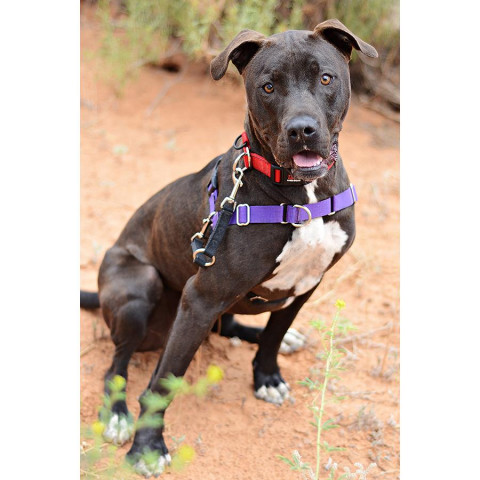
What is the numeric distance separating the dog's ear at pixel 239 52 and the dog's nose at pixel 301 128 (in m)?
0.44

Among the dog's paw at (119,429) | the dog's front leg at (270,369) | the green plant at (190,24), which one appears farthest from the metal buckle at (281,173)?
the green plant at (190,24)

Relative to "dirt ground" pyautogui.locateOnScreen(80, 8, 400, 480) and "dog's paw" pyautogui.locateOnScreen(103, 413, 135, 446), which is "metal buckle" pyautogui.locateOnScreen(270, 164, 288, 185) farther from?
"dog's paw" pyautogui.locateOnScreen(103, 413, 135, 446)

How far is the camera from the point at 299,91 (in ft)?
8.02

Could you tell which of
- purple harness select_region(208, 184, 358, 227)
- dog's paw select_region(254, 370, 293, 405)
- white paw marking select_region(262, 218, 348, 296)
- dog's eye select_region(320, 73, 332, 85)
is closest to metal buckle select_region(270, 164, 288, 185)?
purple harness select_region(208, 184, 358, 227)

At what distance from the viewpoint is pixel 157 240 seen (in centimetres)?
333

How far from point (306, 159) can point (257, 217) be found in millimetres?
342

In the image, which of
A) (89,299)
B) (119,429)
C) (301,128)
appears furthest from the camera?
(89,299)

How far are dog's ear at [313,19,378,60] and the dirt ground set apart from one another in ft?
5.83

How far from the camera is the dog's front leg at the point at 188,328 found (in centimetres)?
277

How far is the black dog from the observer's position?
97.0 inches

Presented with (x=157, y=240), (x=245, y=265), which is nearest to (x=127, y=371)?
(x=157, y=240)

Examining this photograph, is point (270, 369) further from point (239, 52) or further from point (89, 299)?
point (239, 52)

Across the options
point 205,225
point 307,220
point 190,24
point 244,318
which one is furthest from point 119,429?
point 190,24

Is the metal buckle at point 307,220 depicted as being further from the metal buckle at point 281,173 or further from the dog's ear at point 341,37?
the dog's ear at point 341,37
